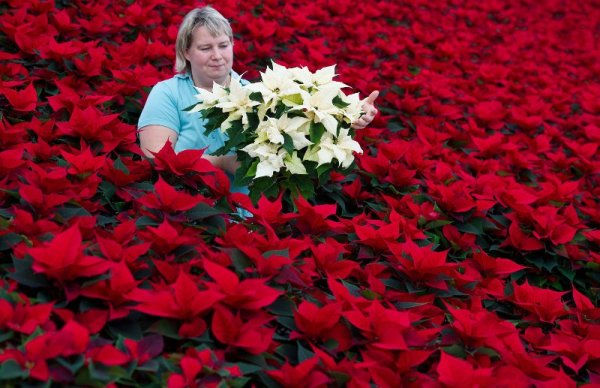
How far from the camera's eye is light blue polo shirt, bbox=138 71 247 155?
7.93 feet

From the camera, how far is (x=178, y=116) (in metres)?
2.50

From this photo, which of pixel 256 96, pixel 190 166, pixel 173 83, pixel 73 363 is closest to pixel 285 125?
pixel 256 96

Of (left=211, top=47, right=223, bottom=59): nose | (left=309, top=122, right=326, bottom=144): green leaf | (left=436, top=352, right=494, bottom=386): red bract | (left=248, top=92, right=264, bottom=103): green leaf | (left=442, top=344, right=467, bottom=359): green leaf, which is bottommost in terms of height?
(left=442, top=344, right=467, bottom=359): green leaf

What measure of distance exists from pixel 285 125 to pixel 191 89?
2.36 feet

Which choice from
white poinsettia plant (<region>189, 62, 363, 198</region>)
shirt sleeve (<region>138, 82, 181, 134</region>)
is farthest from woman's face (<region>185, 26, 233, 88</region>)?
white poinsettia plant (<region>189, 62, 363, 198</region>)

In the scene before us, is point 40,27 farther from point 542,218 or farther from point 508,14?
point 508,14

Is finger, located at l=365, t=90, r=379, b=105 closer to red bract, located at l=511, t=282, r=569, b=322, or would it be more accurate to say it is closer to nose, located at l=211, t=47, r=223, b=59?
nose, located at l=211, t=47, r=223, b=59

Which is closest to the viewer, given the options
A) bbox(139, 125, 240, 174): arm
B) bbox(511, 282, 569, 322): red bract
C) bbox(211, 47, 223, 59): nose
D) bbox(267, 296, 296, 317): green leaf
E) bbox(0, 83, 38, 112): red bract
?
bbox(267, 296, 296, 317): green leaf

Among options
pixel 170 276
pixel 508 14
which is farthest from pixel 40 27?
pixel 508 14

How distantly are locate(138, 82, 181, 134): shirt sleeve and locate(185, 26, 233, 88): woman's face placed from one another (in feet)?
0.48

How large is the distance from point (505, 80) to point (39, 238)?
127 inches

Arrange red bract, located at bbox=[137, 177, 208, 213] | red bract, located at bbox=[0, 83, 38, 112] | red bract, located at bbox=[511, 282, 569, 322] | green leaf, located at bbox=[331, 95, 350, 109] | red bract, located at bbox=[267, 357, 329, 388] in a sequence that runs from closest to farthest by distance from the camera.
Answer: red bract, located at bbox=[267, 357, 329, 388]
red bract, located at bbox=[137, 177, 208, 213]
red bract, located at bbox=[511, 282, 569, 322]
green leaf, located at bbox=[331, 95, 350, 109]
red bract, located at bbox=[0, 83, 38, 112]

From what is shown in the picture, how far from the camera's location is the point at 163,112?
242 centimetres

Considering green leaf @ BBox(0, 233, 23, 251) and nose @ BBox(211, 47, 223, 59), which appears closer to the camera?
green leaf @ BBox(0, 233, 23, 251)
